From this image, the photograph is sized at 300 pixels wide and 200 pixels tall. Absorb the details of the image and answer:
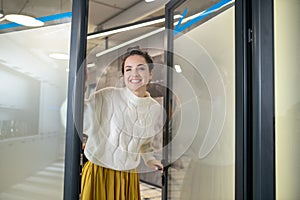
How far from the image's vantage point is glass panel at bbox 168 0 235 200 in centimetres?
143

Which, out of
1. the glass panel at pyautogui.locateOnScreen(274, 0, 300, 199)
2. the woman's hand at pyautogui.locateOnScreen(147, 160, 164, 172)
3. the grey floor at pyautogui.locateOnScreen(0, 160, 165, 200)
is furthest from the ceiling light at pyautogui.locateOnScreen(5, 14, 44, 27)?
the glass panel at pyautogui.locateOnScreen(274, 0, 300, 199)

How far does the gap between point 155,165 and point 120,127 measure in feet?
1.16

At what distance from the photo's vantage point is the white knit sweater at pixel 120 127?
142cm

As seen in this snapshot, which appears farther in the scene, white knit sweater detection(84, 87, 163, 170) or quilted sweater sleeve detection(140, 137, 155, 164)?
quilted sweater sleeve detection(140, 137, 155, 164)

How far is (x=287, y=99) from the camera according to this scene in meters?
1.36

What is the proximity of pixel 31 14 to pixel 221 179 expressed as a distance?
1273 millimetres

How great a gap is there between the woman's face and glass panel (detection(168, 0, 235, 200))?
22 centimetres

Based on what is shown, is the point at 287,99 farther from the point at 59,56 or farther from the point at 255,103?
the point at 59,56

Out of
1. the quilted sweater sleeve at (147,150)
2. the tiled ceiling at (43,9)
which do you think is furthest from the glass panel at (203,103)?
the tiled ceiling at (43,9)

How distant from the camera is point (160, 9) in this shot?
1731mm

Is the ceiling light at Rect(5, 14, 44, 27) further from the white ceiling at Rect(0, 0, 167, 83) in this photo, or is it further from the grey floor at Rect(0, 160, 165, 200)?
the grey floor at Rect(0, 160, 165, 200)

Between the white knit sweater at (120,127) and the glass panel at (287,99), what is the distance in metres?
0.65

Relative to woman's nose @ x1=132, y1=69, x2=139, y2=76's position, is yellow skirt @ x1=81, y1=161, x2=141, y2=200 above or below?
below

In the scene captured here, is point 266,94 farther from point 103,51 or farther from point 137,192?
point 137,192
